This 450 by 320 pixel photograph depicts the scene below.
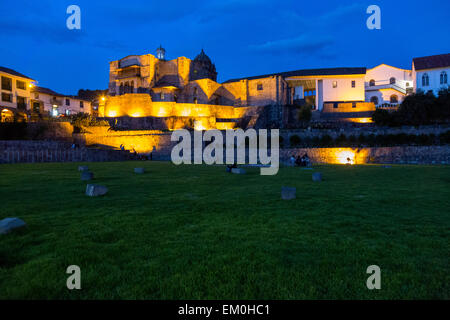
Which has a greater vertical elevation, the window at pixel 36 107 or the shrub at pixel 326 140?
the window at pixel 36 107

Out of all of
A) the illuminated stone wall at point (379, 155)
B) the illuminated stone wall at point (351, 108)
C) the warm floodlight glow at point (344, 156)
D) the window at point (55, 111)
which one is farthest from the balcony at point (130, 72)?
the warm floodlight glow at point (344, 156)

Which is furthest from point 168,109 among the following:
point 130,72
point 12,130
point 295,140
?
point 295,140

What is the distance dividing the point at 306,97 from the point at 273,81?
35.3ft

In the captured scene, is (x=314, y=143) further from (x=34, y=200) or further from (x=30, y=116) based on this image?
(x=30, y=116)

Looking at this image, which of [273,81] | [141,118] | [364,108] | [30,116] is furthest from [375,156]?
[30,116]

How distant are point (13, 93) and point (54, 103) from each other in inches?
357

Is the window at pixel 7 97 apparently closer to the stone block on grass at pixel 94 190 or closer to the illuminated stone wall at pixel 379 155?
the illuminated stone wall at pixel 379 155

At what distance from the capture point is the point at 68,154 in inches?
949

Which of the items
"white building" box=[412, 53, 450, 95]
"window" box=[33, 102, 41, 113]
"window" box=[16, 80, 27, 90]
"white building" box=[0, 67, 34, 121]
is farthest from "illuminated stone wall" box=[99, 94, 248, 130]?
"white building" box=[412, 53, 450, 95]

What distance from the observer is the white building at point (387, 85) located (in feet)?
173

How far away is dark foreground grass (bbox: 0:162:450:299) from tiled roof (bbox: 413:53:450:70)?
55.9 m

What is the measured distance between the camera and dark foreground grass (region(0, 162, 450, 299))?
8.03 ft

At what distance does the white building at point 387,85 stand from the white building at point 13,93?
214ft

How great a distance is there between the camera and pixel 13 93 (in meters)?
42.6
